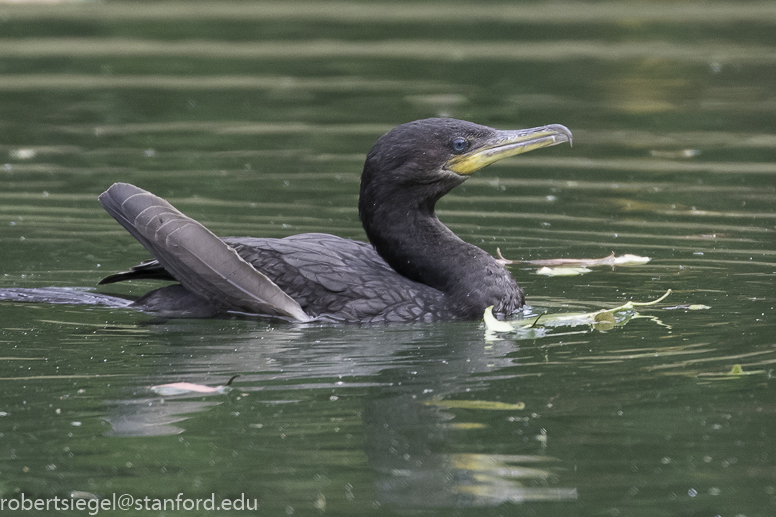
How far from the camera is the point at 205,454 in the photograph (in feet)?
14.4

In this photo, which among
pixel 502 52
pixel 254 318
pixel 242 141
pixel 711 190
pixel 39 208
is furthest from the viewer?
pixel 502 52

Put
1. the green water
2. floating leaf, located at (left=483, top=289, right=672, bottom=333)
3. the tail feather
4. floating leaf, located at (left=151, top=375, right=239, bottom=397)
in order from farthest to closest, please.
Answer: the tail feather
floating leaf, located at (left=483, top=289, right=672, bottom=333)
floating leaf, located at (left=151, top=375, right=239, bottom=397)
the green water

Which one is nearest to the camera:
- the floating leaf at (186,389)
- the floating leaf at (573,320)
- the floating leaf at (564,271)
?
the floating leaf at (186,389)

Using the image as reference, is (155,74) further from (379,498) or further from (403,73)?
(379,498)

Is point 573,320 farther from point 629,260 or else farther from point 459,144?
point 629,260

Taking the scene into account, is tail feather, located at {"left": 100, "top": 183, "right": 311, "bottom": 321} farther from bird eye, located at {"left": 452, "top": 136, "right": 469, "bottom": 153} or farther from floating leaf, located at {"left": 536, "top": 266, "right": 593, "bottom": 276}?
floating leaf, located at {"left": 536, "top": 266, "right": 593, "bottom": 276}

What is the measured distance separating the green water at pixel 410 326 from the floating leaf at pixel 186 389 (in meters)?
0.08

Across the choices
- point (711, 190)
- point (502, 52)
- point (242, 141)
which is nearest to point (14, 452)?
point (711, 190)

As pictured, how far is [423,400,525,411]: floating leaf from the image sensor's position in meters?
4.90

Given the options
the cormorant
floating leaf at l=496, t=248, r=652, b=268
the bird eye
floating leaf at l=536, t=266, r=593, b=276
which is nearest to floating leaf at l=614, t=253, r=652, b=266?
floating leaf at l=496, t=248, r=652, b=268

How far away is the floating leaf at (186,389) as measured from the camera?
17.0 ft

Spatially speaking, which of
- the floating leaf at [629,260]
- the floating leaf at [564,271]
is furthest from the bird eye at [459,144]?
the floating leaf at [629,260]

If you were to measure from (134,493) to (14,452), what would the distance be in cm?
67

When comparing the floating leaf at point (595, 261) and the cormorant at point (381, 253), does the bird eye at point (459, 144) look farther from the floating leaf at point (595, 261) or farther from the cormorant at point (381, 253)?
the floating leaf at point (595, 261)
